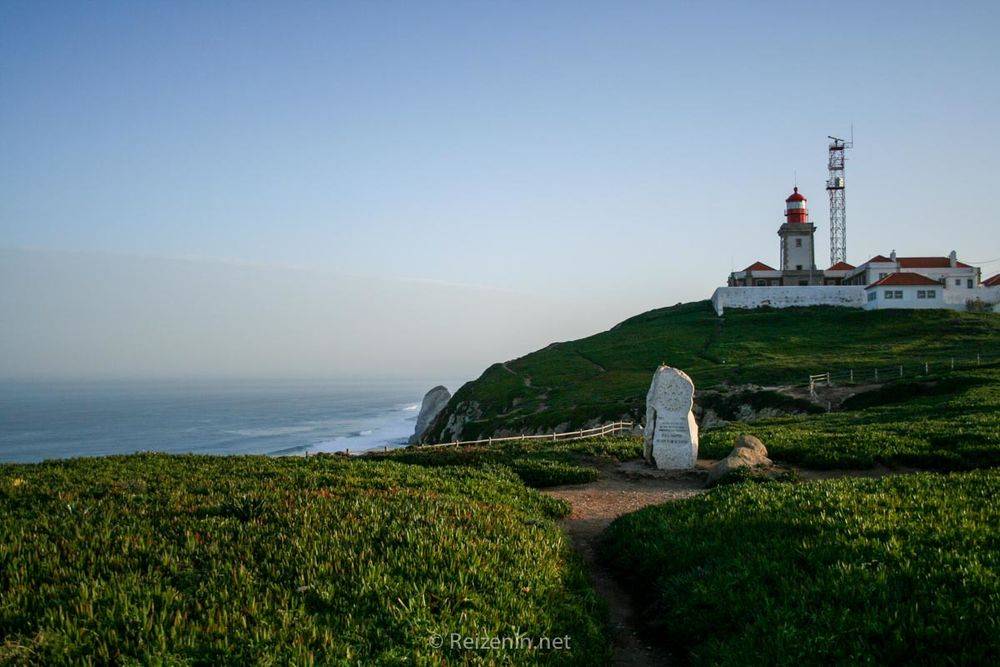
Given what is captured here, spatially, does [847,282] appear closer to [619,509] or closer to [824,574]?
[619,509]

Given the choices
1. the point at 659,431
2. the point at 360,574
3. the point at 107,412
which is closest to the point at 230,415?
the point at 107,412

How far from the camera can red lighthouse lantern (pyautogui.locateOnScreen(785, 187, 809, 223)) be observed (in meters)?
115

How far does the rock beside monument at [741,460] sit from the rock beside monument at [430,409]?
76.0 m

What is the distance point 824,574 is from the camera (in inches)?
317

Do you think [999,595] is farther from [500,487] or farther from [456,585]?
[500,487]

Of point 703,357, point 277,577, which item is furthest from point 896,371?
point 277,577

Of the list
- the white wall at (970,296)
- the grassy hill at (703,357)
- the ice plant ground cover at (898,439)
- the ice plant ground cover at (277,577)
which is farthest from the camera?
the white wall at (970,296)

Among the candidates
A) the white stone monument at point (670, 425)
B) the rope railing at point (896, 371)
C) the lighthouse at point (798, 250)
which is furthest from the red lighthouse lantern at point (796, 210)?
the white stone monument at point (670, 425)

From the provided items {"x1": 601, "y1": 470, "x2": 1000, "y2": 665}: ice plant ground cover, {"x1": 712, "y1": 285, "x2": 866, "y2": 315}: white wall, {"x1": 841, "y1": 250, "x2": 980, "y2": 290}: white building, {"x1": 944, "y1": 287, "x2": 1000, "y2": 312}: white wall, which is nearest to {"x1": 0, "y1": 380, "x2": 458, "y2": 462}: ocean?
{"x1": 601, "y1": 470, "x2": 1000, "y2": 665}: ice plant ground cover

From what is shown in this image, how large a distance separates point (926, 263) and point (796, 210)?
74.7 ft

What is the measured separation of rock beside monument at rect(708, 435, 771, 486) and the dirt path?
0.68 metres

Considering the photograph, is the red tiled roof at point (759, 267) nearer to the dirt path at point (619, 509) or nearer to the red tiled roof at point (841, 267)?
the red tiled roof at point (841, 267)

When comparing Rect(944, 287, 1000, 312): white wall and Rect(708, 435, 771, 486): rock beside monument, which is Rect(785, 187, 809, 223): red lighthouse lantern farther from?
Rect(708, 435, 771, 486): rock beside monument

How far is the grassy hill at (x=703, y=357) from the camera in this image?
208ft
